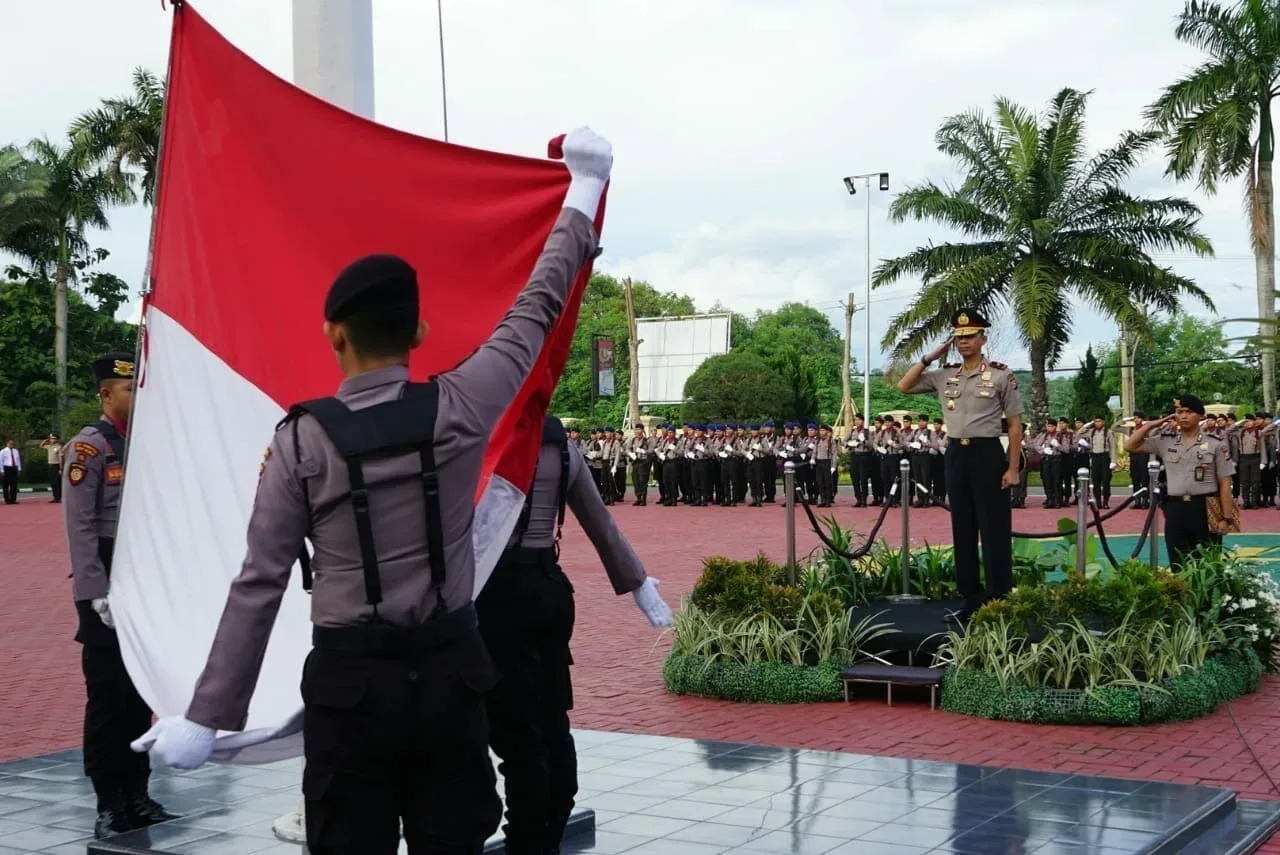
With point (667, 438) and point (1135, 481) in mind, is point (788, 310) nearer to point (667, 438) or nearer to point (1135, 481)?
point (667, 438)

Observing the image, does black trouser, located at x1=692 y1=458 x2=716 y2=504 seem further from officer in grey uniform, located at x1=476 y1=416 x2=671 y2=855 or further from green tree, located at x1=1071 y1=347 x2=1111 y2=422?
officer in grey uniform, located at x1=476 y1=416 x2=671 y2=855

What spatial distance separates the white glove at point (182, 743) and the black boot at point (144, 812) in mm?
2918

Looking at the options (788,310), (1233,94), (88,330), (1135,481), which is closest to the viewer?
(1135,481)

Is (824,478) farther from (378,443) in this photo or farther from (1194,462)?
(378,443)

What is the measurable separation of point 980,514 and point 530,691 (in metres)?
5.07

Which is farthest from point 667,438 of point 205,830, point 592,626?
point 205,830

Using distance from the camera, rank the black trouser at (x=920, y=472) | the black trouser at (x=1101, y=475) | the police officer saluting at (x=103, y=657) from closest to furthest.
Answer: the police officer saluting at (x=103, y=657), the black trouser at (x=1101, y=475), the black trouser at (x=920, y=472)

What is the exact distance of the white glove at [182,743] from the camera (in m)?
3.05

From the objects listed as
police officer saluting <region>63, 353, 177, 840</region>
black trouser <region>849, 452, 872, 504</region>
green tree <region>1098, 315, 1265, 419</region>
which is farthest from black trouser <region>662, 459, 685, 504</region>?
green tree <region>1098, 315, 1265, 419</region>

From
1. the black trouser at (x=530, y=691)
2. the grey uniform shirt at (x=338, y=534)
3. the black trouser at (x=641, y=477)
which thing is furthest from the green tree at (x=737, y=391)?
the grey uniform shirt at (x=338, y=534)

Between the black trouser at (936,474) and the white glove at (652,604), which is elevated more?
the black trouser at (936,474)

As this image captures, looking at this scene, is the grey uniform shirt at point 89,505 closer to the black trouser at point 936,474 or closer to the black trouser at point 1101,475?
the black trouser at point 936,474

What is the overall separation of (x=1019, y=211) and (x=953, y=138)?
2340 millimetres

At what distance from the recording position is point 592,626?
1194 centimetres
